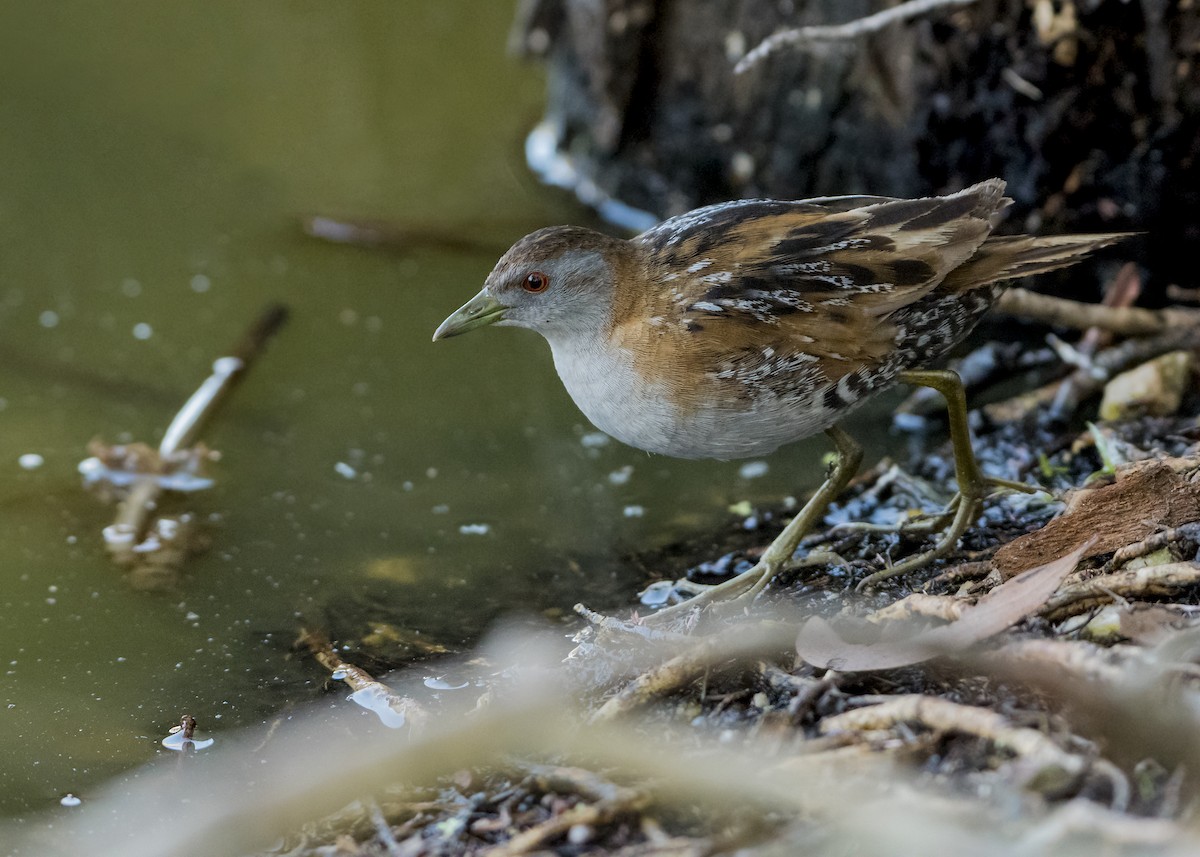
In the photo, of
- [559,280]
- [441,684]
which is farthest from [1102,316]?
[441,684]

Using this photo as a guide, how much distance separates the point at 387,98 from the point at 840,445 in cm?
476

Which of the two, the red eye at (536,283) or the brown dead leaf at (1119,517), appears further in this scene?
the red eye at (536,283)

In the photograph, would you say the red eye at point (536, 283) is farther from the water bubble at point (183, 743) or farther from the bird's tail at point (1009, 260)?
the water bubble at point (183, 743)

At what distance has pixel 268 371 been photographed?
213 inches

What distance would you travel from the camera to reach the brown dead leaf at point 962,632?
2.94 meters

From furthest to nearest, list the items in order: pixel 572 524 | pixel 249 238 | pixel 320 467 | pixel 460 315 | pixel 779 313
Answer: pixel 249 238, pixel 320 467, pixel 572 524, pixel 460 315, pixel 779 313

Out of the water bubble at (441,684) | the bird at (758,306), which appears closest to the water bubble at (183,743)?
the water bubble at (441,684)

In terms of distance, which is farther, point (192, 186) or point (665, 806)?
point (192, 186)

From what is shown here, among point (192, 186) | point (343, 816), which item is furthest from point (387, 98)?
point (343, 816)

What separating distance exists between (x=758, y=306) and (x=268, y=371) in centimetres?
273

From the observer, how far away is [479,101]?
787 centimetres

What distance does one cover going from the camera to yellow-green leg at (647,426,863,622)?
378 cm

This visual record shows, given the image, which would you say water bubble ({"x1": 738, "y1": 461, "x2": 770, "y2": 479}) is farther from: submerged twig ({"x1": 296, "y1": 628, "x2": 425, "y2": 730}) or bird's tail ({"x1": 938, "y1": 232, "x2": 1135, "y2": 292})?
submerged twig ({"x1": 296, "y1": 628, "x2": 425, "y2": 730})

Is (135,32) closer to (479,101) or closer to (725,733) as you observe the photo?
(479,101)
